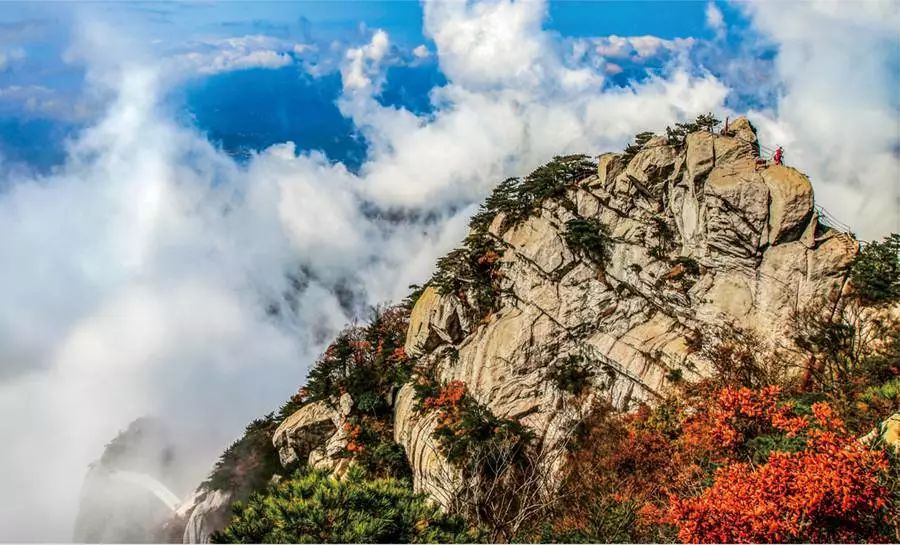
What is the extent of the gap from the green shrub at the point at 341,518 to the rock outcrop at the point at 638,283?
9.82 meters

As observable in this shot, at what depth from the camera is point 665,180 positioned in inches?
976

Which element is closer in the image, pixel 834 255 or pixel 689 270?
pixel 834 255

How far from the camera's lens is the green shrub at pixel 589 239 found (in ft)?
83.7

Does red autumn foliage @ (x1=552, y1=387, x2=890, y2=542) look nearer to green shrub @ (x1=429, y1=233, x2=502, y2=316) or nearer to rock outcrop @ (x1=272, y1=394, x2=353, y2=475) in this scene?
green shrub @ (x1=429, y1=233, x2=502, y2=316)

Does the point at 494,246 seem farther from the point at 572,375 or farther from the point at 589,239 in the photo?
the point at 572,375

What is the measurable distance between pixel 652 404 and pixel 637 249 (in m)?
6.91

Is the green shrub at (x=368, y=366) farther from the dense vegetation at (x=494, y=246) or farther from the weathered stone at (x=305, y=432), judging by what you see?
the dense vegetation at (x=494, y=246)

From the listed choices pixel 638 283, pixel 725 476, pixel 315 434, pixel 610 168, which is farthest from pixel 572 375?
pixel 315 434

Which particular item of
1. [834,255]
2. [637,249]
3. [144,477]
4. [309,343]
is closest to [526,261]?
[637,249]

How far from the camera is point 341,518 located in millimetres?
11570

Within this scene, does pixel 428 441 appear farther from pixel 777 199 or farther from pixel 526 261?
pixel 777 199

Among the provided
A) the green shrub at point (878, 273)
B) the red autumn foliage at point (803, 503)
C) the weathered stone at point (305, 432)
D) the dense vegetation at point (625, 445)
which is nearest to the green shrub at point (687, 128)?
→ the dense vegetation at point (625, 445)

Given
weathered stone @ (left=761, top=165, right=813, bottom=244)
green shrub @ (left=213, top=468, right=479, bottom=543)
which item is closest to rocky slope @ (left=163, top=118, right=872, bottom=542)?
weathered stone @ (left=761, top=165, right=813, bottom=244)

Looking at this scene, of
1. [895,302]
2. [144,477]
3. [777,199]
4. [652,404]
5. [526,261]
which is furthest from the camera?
[144,477]
